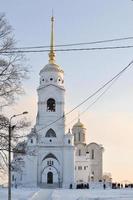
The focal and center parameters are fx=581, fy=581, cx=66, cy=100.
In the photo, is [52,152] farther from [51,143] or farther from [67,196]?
[67,196]

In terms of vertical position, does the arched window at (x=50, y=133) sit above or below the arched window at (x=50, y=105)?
below

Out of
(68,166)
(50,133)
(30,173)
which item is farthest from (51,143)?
(30,173)

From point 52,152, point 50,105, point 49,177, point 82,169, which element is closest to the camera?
point 49,177

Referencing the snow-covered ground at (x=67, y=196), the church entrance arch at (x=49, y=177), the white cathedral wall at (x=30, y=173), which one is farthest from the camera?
the church entrance arch at (x=49, y=177)

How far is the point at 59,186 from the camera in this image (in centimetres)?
9200

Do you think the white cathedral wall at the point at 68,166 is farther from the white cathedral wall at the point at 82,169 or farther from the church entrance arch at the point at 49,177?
the white cathedral wall at the point at 82,169

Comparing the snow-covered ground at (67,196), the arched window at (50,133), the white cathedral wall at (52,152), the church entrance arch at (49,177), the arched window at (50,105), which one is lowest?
the snow-covered ground at (67,196)

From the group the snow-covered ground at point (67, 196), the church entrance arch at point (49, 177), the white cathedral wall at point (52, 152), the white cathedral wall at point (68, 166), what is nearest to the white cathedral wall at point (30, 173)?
the white cathedral wall at point (52, 152)

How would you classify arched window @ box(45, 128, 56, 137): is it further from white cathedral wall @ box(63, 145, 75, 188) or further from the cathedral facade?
white cathedral wall @ box(63, 145, 75, 188)

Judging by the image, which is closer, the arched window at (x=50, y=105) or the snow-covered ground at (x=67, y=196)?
the snow-covered ground at (x=67, y=196)

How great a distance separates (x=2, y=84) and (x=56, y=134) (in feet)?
223

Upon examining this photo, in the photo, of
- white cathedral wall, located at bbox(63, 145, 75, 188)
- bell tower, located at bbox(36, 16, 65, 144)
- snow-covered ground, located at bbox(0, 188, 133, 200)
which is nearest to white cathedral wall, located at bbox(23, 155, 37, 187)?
white cathedral wall, located at bbox(63, 145, 75, 188)

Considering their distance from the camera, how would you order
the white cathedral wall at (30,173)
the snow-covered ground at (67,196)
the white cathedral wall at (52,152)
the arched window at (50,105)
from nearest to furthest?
the snow-covered ground at (67,196), the white cathedral wall at (30,173), the white cathedral wall at (52,152), the arched window at (50,105)

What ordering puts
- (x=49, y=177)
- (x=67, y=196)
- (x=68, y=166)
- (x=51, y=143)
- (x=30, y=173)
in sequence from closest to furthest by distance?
(x=67, y=196) → (x=30, y=173) → (x=49, y=177) → (x=68, y=166) → (x=51, y=143)
